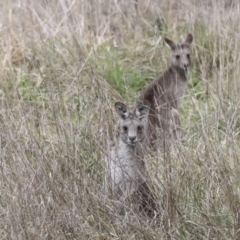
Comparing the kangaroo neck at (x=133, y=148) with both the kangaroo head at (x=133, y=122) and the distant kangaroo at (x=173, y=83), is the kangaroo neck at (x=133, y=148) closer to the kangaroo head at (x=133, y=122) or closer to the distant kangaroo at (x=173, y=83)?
the kangaroo head at (x=133, y=122)

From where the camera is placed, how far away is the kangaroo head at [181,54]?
345 inches

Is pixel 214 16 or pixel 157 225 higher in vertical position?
pixel 214 16

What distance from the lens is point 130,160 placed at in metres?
6.67

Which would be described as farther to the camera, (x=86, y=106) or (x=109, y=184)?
(x=86, y=106)

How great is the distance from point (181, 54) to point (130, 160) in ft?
7.70

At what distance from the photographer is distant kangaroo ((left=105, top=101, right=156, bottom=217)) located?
19.9ft

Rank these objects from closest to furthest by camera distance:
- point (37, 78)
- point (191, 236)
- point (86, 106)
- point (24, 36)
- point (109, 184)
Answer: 1. point (191, 236)
2. point (109, 184)
3. point (86, 106)
4. point (37, 78)
5. point (24, 36)

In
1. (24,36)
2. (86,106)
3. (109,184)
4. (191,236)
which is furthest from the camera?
(24,36)

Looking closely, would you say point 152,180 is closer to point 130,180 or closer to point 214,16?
point 130,180

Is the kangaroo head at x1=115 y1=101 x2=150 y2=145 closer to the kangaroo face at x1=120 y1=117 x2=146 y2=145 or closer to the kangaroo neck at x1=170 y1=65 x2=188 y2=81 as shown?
the kangaroo face at x1=120 y1=117 x2=146 y2=145

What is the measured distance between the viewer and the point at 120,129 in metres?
7.02

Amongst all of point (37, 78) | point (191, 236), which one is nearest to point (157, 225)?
point (191, 236)

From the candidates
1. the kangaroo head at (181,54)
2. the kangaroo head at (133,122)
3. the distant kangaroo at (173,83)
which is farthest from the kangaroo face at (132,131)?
the kangaroo head at (181,54)

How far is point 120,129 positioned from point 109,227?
1445 mm
